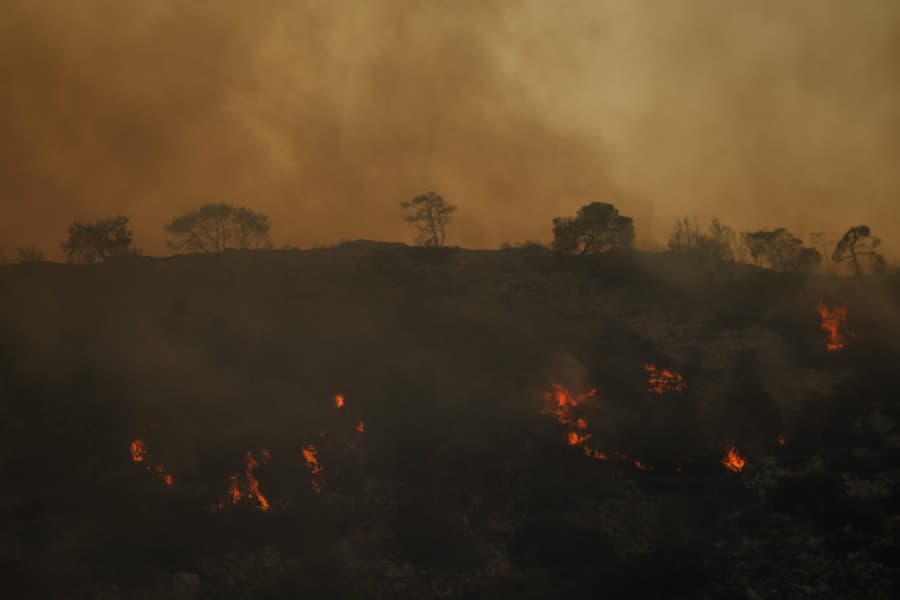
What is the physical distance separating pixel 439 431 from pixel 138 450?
19626 mm

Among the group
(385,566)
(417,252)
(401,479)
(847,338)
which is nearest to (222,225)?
(417,252)

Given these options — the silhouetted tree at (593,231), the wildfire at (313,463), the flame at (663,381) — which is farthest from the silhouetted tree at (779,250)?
the wildfire at (313,463)

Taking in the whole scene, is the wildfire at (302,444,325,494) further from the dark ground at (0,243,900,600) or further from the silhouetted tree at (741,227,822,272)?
the silhouetted tree at (741,227,822,272)

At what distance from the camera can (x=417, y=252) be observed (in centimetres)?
7469

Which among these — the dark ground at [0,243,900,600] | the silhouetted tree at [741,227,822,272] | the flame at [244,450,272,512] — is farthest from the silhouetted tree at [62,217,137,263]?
the silhouetted tree at [741,227,822,272]

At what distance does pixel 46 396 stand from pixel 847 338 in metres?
60.7

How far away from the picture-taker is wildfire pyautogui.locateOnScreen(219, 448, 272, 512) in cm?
3959

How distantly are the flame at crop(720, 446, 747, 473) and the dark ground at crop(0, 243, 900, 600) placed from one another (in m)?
0.69

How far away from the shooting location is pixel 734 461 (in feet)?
139

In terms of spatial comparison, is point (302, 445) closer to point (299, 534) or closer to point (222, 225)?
point (299, 534)

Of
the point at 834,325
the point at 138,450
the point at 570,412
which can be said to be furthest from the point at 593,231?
the point at 138,450

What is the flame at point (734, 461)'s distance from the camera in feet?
137

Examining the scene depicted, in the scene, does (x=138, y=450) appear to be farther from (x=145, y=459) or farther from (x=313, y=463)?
(x=313, y=463)

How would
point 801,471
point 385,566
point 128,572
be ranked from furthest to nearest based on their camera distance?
1. point 801,471
2. point 385,566
3. point 128,572
